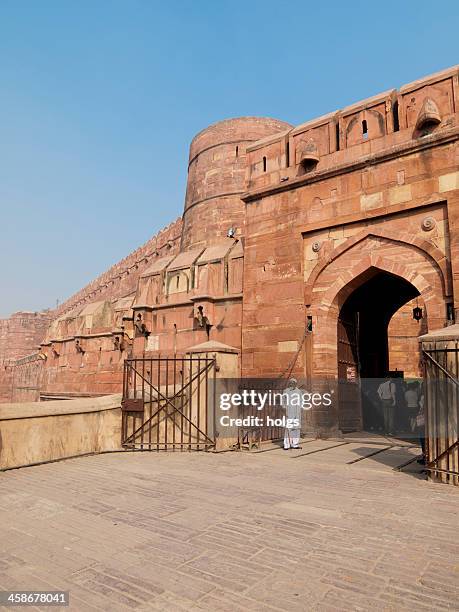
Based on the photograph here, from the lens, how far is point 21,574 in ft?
9.09

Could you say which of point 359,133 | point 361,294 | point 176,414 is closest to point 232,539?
point 176,414

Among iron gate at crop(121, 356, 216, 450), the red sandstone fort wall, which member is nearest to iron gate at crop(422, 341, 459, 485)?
the red sandstone fort wall

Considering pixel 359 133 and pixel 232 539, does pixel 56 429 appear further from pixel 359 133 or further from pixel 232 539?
pixel 359 133

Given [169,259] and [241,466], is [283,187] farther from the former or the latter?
[241,466]

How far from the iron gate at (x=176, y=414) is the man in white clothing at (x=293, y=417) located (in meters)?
1.30

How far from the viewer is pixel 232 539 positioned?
338cm

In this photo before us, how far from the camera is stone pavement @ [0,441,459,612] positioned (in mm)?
2533

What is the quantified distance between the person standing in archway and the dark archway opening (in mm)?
184

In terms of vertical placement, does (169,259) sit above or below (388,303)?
above

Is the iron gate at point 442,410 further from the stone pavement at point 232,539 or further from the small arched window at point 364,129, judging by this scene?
the small arched window at point 364,129

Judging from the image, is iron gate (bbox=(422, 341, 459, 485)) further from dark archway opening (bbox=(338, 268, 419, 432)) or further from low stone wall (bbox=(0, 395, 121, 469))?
low stone wall (bbox=(0, 395, 121, 469))

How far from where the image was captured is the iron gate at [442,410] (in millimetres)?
5317

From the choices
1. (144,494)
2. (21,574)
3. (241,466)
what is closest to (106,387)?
(241,466)

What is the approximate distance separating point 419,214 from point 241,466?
608 centimetres
